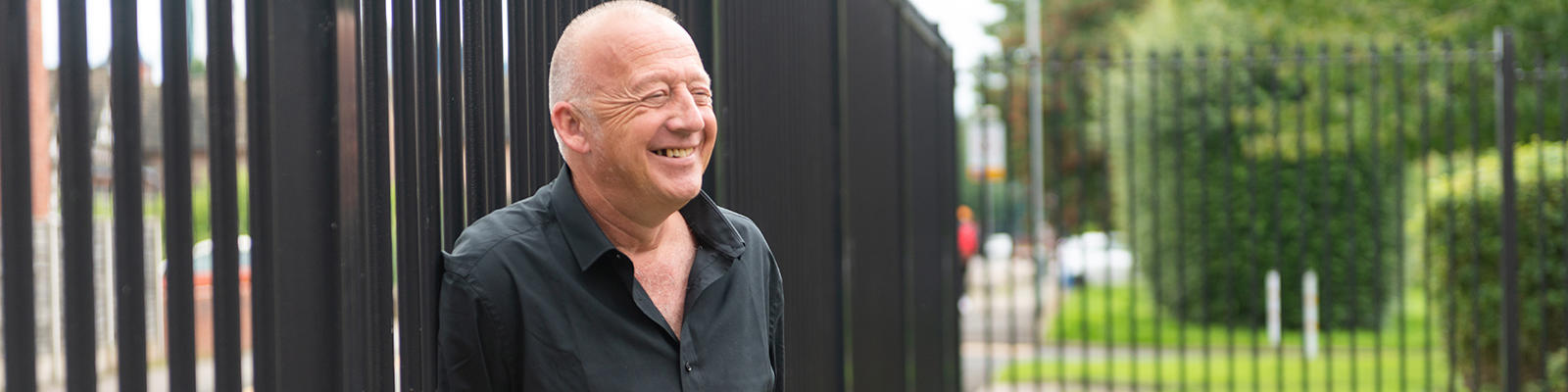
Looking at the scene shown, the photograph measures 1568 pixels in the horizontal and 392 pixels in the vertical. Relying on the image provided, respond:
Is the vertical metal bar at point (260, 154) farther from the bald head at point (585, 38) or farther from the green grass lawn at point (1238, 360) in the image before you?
the green grass lawn at point (1238, 360)

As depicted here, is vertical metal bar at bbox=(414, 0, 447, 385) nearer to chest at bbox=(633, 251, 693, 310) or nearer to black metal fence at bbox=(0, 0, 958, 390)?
black metal fence at bbox=(0, 0, 958, 390)

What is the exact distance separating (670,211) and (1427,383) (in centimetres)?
656

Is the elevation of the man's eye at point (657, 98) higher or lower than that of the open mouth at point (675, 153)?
higher

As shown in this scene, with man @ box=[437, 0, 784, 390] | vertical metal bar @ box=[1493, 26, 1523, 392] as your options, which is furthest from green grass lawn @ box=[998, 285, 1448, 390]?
man @ box=[437, 0, 784, 390]

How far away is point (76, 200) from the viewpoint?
1.28m

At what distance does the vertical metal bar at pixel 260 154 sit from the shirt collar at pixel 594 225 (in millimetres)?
381

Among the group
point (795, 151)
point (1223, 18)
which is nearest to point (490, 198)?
point (795, 151)

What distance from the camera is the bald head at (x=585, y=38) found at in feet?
5.77

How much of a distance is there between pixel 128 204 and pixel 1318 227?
49.0 feet

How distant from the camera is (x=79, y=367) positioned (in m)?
1.29

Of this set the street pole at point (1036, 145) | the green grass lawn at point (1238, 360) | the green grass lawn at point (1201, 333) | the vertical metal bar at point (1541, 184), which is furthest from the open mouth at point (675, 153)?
the green grass lawn at point (1201, 333)

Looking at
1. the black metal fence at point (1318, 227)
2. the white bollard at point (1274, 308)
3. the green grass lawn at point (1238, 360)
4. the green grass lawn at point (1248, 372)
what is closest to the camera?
the black metal fence at point (1318, 227)

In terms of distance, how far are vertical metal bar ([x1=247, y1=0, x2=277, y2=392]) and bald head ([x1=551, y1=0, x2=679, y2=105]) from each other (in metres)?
0.41

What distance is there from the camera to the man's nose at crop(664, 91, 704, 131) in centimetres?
179
